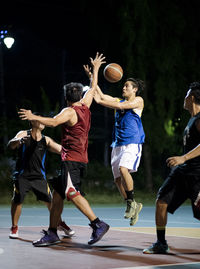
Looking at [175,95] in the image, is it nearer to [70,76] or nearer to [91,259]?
[70,76]

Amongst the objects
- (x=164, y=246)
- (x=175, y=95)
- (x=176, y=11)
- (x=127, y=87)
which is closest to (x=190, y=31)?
(x=176, y=11)

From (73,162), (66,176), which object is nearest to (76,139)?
(73,162)

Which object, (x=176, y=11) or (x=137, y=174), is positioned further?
(x=137, y=174)

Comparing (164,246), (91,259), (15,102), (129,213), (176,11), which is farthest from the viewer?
(15,102)

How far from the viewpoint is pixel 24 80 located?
107 feet

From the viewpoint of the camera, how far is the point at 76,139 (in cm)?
823

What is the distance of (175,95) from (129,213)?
47.2ft

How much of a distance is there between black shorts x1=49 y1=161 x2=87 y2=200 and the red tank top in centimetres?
7

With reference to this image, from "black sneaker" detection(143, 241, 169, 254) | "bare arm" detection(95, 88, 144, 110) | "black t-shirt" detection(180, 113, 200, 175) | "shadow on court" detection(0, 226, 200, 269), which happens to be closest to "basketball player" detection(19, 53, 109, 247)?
"shadow on court" detection(0, 226, 200, 269)

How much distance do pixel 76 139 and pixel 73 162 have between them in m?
0.32

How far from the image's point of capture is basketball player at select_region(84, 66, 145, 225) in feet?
30.2

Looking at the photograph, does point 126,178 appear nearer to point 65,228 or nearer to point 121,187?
point 121,187

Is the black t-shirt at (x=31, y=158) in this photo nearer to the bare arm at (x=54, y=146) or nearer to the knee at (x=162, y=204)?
the bare arm at (x=54, y=146)

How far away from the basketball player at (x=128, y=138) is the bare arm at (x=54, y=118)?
1.11 metres
